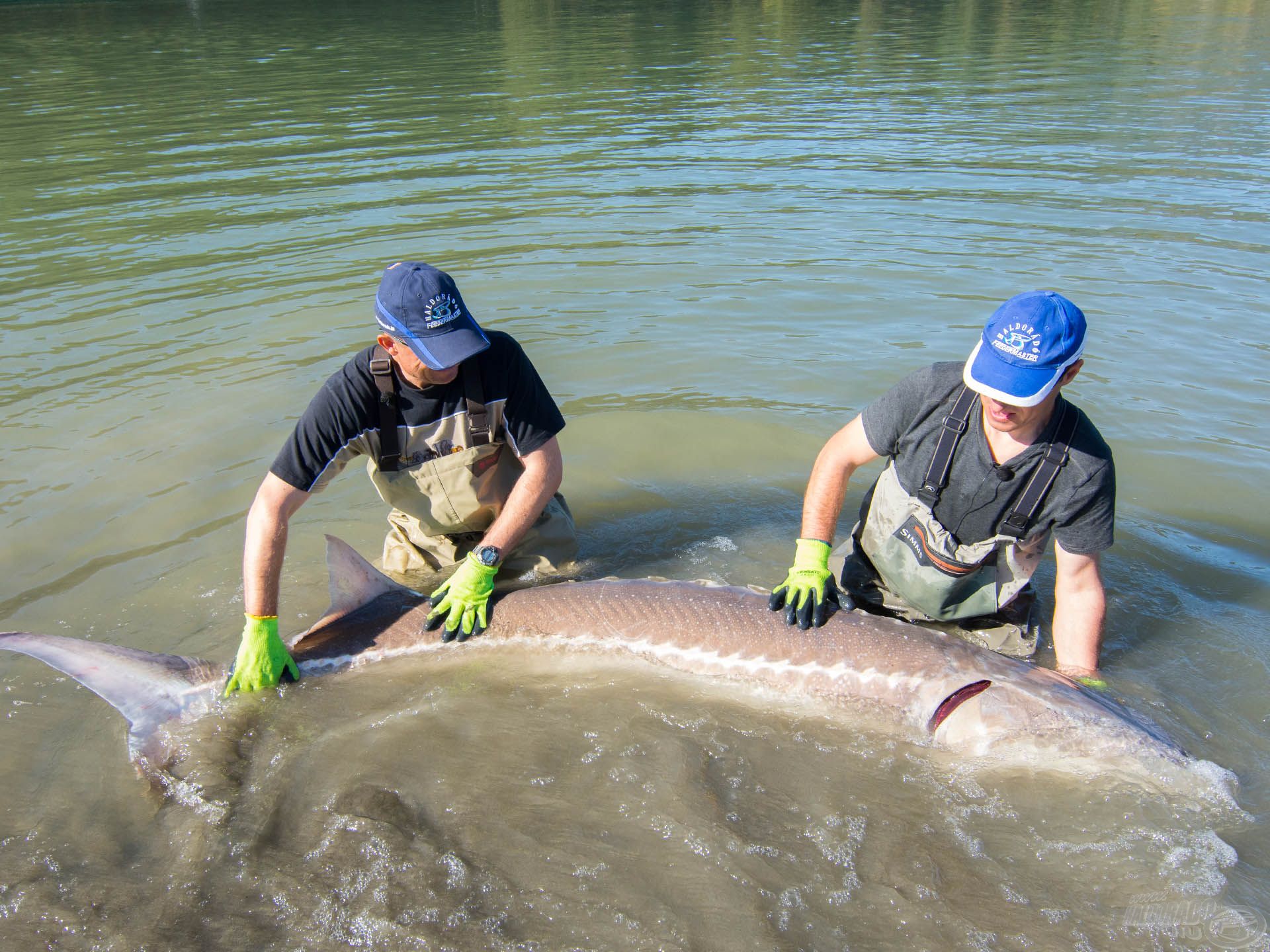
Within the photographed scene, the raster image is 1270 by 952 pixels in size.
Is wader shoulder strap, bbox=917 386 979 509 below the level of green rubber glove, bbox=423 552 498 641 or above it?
above

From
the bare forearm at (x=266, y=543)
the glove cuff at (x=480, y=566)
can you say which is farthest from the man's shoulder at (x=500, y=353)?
the bare forearm at (x=266, y=543)

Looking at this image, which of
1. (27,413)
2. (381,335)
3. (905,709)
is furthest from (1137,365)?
(27,413)

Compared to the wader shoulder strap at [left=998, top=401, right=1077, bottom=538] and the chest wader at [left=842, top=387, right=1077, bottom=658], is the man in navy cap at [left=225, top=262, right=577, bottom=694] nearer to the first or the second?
the chest wader at [left=842, top=387, right=1077, bottom=658]

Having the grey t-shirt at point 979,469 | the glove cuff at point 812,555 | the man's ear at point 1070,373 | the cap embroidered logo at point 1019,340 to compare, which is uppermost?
the cap embroidered logo at point 1019,340

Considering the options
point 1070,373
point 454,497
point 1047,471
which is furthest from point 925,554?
point 454,497

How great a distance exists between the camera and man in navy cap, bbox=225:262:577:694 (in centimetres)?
358

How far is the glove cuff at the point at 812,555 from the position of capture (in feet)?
12.3

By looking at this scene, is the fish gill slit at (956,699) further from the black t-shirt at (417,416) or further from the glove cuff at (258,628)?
the glove cuff at (258,628)

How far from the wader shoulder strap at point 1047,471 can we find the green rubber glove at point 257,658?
9.17ft

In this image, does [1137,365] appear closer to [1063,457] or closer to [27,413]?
[1063,457]

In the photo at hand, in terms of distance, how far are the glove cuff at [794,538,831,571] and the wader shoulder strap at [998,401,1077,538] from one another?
2.29 ft

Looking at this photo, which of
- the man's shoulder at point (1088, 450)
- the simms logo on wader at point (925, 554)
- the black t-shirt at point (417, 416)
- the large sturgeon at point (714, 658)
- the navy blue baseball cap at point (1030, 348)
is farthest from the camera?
the simms logo on wader at point (925, 554)

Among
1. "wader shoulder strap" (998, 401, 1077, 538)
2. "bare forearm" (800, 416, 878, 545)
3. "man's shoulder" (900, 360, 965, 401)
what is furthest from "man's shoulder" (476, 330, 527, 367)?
"wader shoulder strap" (998, 401, 1077, 538)

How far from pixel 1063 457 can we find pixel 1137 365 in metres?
3.70
